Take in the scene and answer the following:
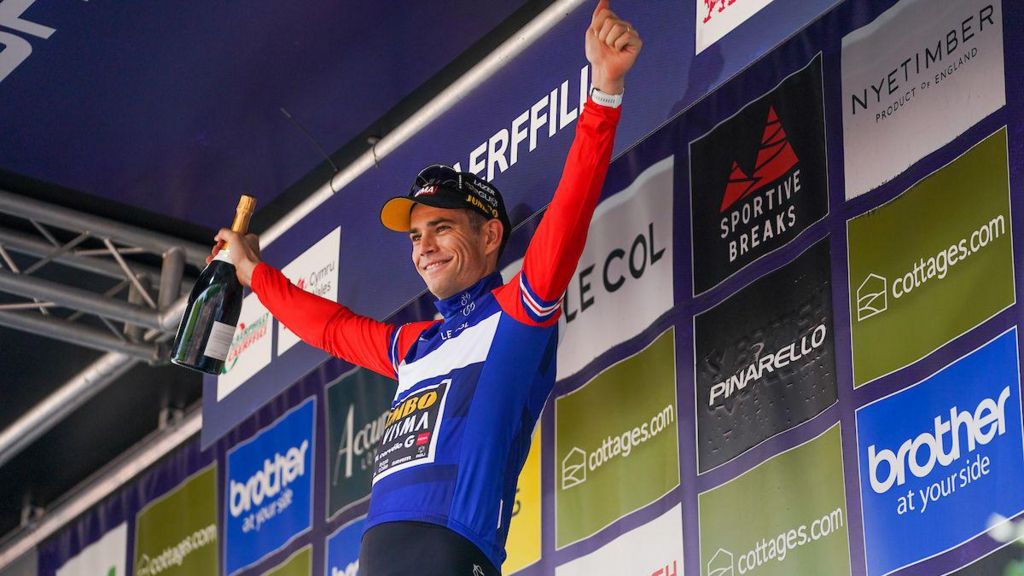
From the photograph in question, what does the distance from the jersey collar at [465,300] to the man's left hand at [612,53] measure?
1.59ft

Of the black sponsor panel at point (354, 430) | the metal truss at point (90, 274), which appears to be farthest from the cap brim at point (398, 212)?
→ the metal truss at point (90, 274)

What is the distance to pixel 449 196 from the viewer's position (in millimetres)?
3111

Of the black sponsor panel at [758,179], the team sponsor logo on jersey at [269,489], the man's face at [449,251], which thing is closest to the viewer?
the man's face at [449,251]

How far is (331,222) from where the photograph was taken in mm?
4332

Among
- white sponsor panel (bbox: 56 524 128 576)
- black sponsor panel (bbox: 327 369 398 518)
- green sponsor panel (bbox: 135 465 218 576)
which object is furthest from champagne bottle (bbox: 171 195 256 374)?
white sponsor panel (bbox: 56 524 128 576)

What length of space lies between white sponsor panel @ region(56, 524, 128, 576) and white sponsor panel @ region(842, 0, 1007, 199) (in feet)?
12.6

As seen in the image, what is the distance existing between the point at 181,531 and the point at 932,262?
347 cm

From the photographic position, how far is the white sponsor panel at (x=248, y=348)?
456cm

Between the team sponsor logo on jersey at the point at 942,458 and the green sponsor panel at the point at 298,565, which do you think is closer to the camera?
the team sponsor logo on jersey at the point at 942,458

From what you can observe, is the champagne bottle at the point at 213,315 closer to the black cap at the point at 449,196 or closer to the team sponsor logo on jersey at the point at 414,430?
the black cap at the point at 449,196

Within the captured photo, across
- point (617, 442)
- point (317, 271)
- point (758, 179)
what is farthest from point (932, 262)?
point (317, 271)

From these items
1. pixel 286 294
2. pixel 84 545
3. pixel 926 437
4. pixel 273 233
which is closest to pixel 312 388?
pixel 273 233

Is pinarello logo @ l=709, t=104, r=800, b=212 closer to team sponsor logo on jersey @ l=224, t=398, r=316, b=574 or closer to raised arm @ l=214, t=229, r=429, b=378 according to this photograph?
raised arm @ l=214, t=229, r=429, b=378

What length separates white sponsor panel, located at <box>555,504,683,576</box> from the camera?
328cm
